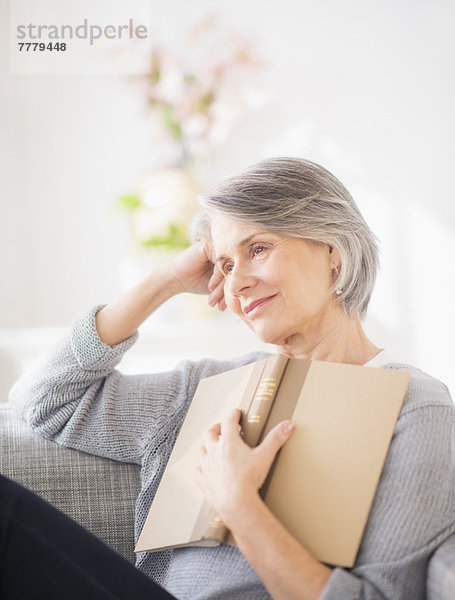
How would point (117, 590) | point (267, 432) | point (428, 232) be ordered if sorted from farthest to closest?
point (428, 232) < point (267, 432) < point (117, 590)

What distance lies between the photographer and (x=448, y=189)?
111 inches

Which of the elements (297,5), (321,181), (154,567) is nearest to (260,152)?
(297,5)

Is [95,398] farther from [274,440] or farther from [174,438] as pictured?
[274,440]

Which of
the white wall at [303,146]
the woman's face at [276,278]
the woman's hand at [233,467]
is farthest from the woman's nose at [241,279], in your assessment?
the white wall at [303,146]

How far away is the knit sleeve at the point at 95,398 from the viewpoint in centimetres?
138

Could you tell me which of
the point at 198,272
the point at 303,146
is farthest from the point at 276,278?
the point at 303,146

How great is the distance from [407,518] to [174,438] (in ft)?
1.65

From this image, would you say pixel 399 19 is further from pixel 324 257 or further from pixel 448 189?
pixel 324 257

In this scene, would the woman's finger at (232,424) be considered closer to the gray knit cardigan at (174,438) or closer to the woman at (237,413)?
the woman at (237,413)

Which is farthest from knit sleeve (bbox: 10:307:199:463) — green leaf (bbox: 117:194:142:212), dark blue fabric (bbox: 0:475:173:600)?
green leaf (bbox: 117:194:142:212)

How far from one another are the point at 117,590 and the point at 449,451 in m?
0.51

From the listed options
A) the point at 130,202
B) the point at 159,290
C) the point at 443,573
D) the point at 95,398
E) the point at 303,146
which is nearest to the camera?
the point at 443,573

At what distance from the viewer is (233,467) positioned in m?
1.08

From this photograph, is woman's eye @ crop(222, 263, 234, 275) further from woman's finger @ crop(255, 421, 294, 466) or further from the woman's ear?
woman's finger @ crop(255, 421, 294, 466)
